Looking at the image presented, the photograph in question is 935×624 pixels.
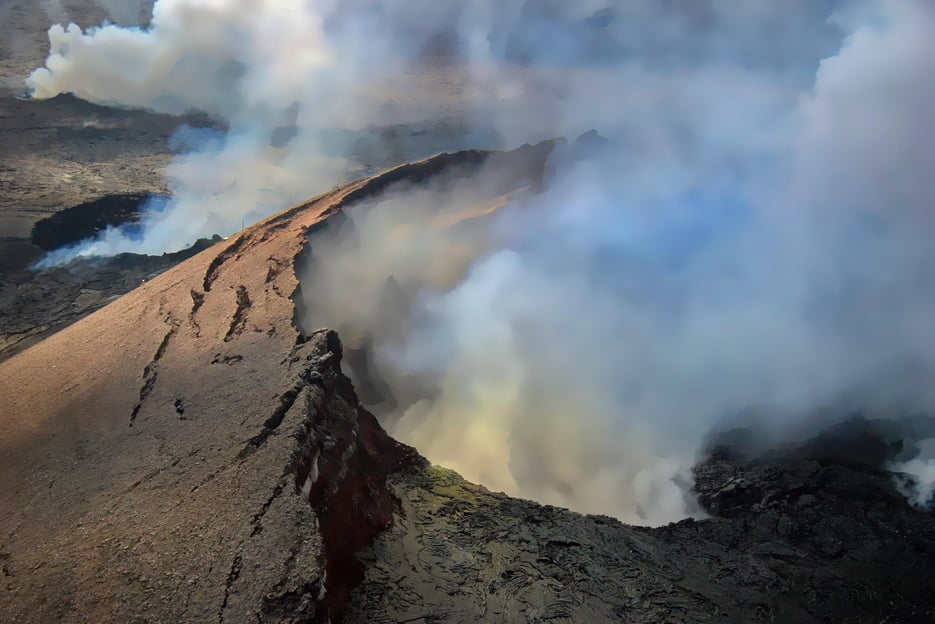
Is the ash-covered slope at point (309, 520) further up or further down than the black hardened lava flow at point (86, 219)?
further down

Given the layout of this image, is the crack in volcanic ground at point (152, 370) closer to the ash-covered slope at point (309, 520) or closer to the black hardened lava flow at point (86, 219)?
the ash-covered slope at point (309, 520)

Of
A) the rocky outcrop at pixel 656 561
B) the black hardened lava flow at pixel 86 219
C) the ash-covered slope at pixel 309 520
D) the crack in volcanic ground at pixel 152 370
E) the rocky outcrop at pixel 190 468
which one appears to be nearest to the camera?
the rocky outcrop at pixel 190 468

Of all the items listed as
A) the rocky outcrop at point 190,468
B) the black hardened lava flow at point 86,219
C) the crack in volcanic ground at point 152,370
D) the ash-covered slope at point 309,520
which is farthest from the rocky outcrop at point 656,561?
the black hardened lava flow at point 86,219

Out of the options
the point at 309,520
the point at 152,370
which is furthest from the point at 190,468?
the point at 152,370

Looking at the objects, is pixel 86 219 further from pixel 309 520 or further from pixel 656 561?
pixel 656 561

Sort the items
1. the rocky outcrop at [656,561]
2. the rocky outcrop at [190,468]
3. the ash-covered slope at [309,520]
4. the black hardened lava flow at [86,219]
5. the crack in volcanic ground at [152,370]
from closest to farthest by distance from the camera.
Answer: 1. the rocky outcrop at [190,468]
2. the ash-covered slope at [309,520]
3. the rocky outcrop at [656,561]
4. the crack in volcanic ground at [152,370]
5. the black hardened lava flow at [86,219]

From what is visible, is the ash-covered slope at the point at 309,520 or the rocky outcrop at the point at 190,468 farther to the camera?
the ash-covered slope at the point at 309,520

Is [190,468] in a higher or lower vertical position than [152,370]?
lower

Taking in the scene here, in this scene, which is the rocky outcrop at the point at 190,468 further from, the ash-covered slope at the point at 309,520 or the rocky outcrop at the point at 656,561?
the rocky outcrop at the point at 656,561

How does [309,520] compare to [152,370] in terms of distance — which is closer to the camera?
[309,520]
